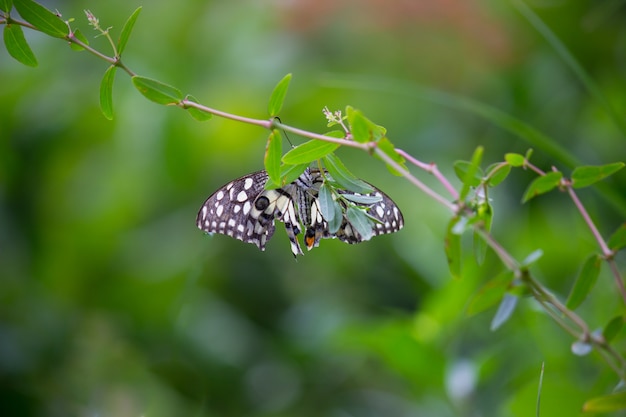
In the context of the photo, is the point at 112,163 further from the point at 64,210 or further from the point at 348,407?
the point at 348,407

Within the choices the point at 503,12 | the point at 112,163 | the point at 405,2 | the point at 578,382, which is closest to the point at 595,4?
the point at 503,12

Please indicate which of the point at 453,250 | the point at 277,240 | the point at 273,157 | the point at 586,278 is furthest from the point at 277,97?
the point at 277,240

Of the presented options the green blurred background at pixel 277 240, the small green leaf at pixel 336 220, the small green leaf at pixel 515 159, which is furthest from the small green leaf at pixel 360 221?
the green blurred background at pixel 277 240

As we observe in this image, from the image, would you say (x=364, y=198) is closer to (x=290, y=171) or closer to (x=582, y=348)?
(x=290, y=171)

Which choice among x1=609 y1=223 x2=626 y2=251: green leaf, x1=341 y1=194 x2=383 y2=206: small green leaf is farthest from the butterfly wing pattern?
x1=609 y1=223 x2=626 y2=251: green leaf

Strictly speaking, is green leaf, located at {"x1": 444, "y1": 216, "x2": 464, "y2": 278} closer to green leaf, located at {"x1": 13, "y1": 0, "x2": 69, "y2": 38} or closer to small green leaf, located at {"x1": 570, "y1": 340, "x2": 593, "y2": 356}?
small green leaf, located at {"x1": 570, "y1": 340, "x2": 593, "y2": 356}

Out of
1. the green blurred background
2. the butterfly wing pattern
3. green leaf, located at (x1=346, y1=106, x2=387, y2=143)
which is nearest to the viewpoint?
green leaf, located at (x1=346, y1=106, x2=387, y2=143)
